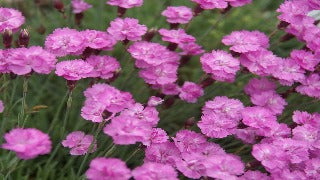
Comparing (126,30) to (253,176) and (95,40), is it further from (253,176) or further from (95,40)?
(253,176)

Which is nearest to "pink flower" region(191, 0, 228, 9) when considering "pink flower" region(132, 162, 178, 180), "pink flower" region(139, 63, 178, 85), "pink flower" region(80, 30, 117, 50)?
"pink flower" region(139, 63, 178, 85)

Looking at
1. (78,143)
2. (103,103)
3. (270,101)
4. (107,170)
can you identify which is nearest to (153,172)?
(107,170)

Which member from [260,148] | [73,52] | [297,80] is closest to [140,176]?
[260,148]

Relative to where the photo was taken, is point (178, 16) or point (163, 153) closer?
point (163, 153)

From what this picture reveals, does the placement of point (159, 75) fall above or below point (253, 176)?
above

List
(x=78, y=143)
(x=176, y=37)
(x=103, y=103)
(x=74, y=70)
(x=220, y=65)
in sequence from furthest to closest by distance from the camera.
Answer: (x=176, y=37) < (x=220, y=65) < (x=78, y=143) < (x=74, y=70) < (x=103, y=103)

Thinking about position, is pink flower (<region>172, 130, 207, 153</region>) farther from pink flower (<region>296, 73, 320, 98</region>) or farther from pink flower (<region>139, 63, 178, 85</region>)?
pink flower (<region>296, 73, 320, 98</region>)
